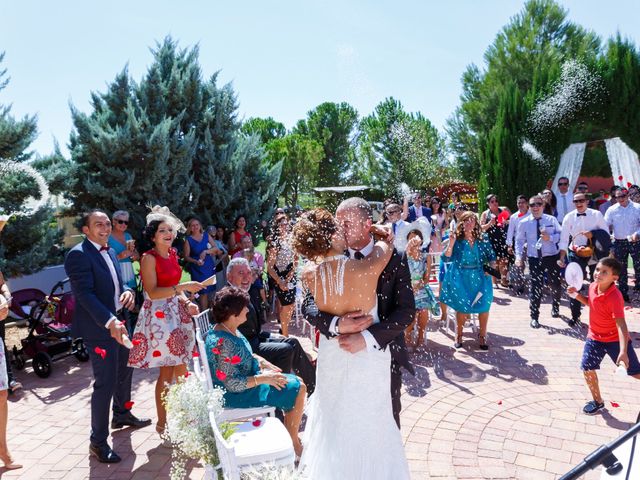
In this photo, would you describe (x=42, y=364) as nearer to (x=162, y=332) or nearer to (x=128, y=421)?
(x=128, y=421)

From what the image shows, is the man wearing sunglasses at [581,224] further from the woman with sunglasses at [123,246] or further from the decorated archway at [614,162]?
the decorated archway at [614,162]

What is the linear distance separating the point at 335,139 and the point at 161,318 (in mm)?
38008

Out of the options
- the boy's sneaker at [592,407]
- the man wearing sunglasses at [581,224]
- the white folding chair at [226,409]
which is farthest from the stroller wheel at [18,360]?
the man wearing sunglasses at [581,224]

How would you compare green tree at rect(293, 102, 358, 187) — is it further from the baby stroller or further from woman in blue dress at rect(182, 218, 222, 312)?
the baby stroller

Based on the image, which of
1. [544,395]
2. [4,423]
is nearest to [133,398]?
[4,423]

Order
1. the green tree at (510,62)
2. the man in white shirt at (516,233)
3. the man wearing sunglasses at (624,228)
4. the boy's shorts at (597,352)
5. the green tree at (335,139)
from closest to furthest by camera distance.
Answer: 1. the boy's shorts at (597,352)
2. the man wearing sunglasses at (624,228)
3. the man in white shirt at (516,233)
4. the green tree at (510,62)
5. the green tree at (335,139)

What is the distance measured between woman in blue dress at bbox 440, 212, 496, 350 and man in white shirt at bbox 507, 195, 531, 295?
2.43 m

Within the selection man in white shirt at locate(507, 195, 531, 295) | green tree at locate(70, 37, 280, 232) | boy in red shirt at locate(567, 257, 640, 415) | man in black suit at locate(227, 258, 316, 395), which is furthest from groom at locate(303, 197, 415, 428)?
green tree at locate(70, 37, 280, 232)

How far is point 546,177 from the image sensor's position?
17.8 m

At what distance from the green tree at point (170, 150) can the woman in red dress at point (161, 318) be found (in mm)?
5935

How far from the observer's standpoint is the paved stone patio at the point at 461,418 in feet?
12.0

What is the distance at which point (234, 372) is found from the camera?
132 inches

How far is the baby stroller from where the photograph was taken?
5.91 metres

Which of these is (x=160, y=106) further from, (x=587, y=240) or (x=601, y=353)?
(x=601, y=353)
